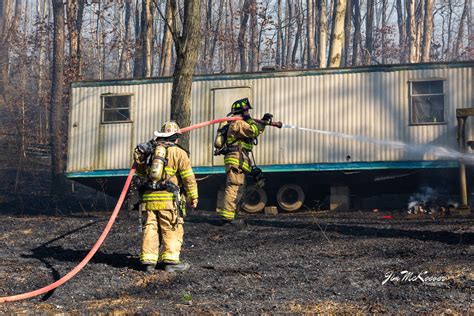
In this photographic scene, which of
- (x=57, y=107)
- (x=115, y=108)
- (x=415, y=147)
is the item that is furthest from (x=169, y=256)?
(x=57, y=107)

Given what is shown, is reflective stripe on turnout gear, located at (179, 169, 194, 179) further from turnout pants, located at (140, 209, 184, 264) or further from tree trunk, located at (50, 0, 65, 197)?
tree trunk, located at (50, 0, 65, 197)

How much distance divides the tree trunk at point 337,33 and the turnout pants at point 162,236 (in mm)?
12566

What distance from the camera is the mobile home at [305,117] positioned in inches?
586

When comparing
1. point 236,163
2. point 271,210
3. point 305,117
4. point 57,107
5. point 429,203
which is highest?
point 57,107

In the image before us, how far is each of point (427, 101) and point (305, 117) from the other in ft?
9.06

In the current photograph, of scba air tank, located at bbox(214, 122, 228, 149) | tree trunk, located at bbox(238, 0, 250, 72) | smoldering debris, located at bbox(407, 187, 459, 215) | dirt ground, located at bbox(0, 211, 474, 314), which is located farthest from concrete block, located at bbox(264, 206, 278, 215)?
tree trunk, located at bbox(238, 0, 250, 72)

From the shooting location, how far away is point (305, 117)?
15.5 metres

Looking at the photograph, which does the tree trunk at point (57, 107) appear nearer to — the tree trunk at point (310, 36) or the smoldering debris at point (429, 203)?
the smoldering debris at point (429, 203)

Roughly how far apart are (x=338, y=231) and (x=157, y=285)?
11.4 feet

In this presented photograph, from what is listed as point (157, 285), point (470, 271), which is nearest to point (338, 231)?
point (470, 271)

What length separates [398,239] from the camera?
8719mm

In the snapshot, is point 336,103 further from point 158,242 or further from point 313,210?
point 158,242

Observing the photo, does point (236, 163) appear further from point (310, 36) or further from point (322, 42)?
point (310, 36)

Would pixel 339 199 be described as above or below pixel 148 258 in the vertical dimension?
above
